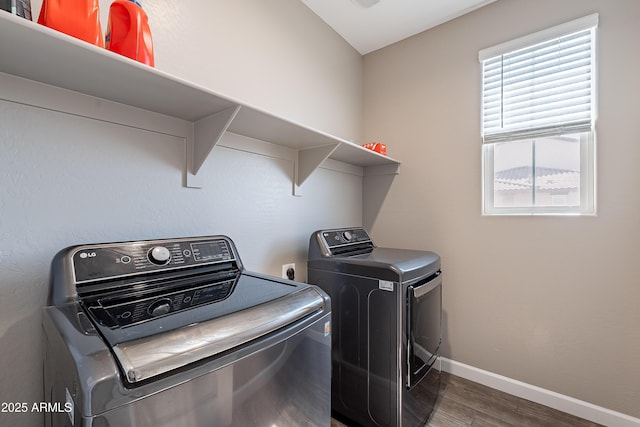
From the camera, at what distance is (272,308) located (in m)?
0.78

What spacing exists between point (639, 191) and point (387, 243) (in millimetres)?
1519

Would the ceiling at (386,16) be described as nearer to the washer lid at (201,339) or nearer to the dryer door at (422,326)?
the dryer door at (422,326)

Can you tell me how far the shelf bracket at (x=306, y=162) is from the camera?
1.74 metres

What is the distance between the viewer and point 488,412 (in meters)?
1.68

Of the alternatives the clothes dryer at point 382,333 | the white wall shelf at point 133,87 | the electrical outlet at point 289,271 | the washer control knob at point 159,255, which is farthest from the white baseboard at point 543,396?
the washer control knob at point 159,255

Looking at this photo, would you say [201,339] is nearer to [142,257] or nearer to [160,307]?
[160,307]

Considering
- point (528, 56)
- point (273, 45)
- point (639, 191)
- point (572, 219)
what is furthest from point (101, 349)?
point (528, 56)

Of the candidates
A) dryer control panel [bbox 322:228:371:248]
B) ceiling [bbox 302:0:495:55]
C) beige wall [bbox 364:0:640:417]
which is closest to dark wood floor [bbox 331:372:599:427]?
beige wall [bbox 364:0:640:417]

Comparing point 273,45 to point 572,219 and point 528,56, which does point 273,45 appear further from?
point 572,219

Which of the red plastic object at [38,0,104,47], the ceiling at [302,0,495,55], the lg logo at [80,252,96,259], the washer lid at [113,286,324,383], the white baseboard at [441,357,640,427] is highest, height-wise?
the ceiling at [302,0,495,55]

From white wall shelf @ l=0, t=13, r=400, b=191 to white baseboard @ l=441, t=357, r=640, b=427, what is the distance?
6.16 feet

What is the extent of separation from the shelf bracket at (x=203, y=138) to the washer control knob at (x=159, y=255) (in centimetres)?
38

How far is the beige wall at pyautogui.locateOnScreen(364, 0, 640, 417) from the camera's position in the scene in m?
1.55

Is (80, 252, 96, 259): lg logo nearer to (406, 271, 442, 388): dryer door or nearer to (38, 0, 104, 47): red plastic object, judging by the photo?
(38, 0, 104, 47): red plastic object
